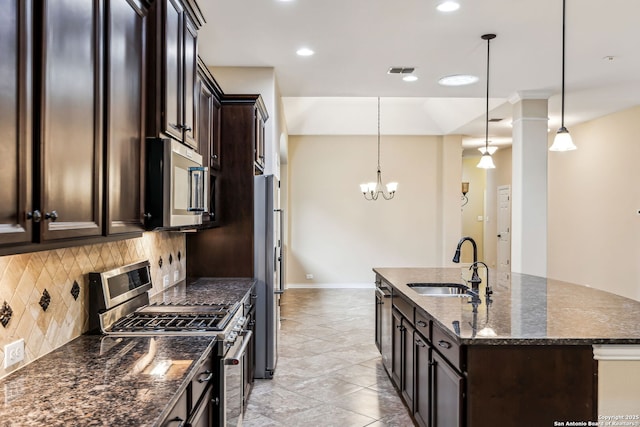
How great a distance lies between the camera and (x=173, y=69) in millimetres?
2254

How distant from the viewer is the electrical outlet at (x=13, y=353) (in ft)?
5.19

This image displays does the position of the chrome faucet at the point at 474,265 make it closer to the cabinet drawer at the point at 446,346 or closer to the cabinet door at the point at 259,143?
the cabinet drawer at the point at 446,346

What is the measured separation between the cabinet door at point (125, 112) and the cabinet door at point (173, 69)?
13 cm

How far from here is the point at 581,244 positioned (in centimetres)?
784

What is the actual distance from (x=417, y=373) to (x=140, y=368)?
6.01 feet

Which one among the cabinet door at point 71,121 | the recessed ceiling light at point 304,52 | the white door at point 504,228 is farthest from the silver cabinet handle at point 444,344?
the white door at point 504,228

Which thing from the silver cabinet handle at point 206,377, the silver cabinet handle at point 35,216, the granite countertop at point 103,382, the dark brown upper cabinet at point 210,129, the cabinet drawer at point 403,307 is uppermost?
the dark brown upper cabinet at point 210,129

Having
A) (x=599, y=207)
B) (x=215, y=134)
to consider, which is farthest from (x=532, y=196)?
(x=215, y=134)

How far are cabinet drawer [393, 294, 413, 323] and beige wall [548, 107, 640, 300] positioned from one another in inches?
192

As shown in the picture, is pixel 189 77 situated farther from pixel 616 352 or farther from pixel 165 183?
pixel 616 352

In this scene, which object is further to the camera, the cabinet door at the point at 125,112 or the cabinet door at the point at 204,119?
the cabinet door at the point at 204,119

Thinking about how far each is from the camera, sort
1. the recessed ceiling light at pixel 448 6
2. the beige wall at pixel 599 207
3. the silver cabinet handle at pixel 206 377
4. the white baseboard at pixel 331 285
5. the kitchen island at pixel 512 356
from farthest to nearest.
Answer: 1. the white baseboard at pixel 331 285
2. the beige wall at pixel 599 207
3. the recessed ceiling light at pixel 448 6
4. the kitchen island at pixel 512 356
5. the silver cabinet handle at pixel 206 377

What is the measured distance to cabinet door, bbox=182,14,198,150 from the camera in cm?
243

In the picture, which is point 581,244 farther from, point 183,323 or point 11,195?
point 11,195
